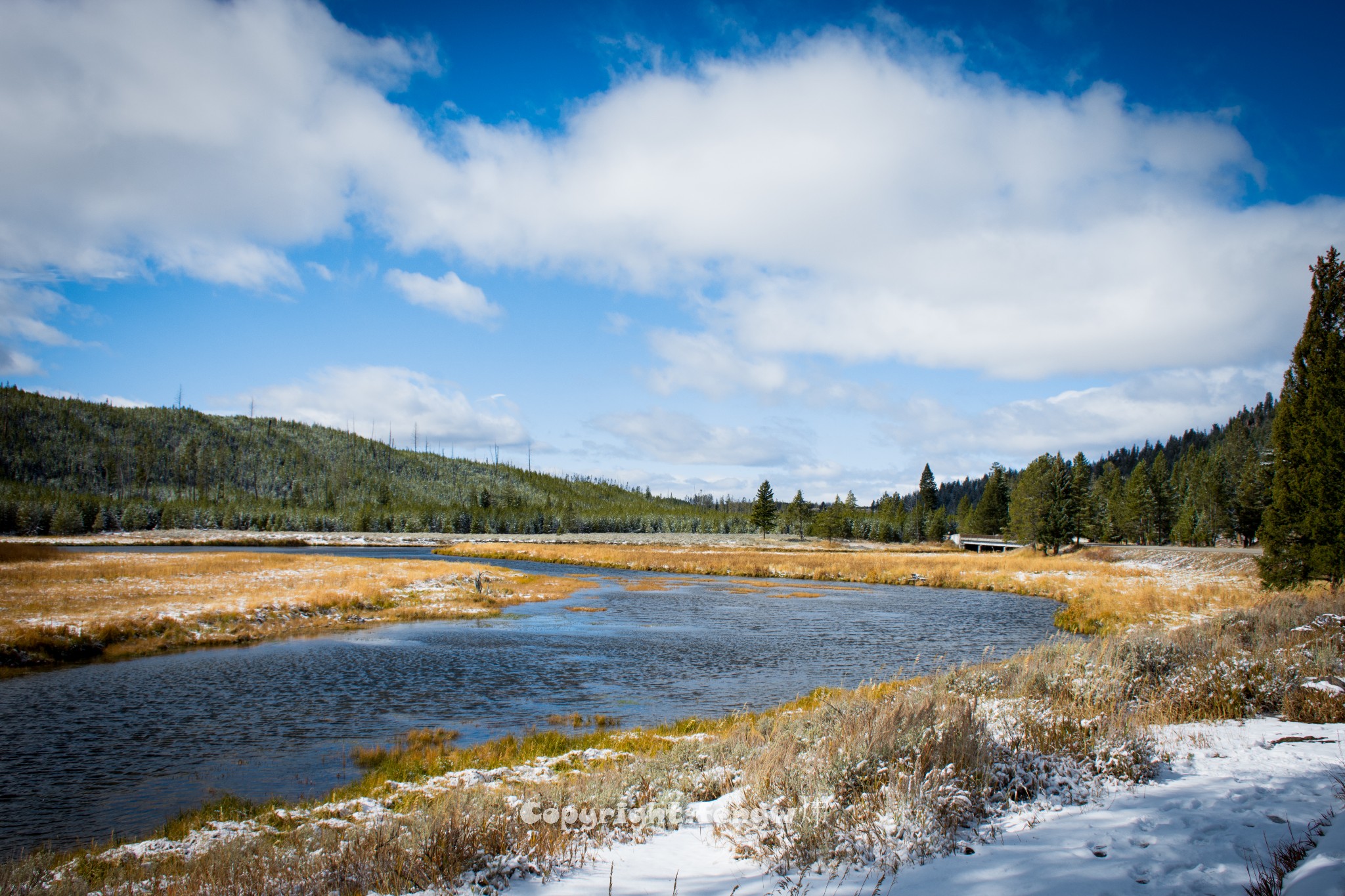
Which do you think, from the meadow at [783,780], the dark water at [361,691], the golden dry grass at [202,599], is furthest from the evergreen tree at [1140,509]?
the meadow at [783,780]

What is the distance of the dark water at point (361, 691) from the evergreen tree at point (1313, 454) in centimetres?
925

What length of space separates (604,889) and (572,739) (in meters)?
8.55

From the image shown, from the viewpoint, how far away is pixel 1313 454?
2219cm

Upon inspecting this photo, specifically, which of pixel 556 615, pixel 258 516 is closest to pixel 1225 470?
pixel 556 615

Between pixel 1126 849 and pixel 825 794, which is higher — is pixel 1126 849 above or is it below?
above

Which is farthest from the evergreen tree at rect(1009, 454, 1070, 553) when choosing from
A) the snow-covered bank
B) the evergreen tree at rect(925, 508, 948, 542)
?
the snow-covered bank

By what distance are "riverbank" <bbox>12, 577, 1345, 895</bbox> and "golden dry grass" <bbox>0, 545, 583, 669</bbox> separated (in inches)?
659

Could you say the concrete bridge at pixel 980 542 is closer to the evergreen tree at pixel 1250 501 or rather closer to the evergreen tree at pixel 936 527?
the evergreen tree at pixel 936 527

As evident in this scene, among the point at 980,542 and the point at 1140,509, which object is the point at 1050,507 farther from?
the point at 1140,509

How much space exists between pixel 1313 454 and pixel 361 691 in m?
31.5

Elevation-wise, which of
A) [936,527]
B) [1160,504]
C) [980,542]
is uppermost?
[1160,504]

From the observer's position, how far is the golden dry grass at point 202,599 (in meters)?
21.8

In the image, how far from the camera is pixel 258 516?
166 meters

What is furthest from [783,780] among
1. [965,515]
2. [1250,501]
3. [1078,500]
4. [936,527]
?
[965,515]
